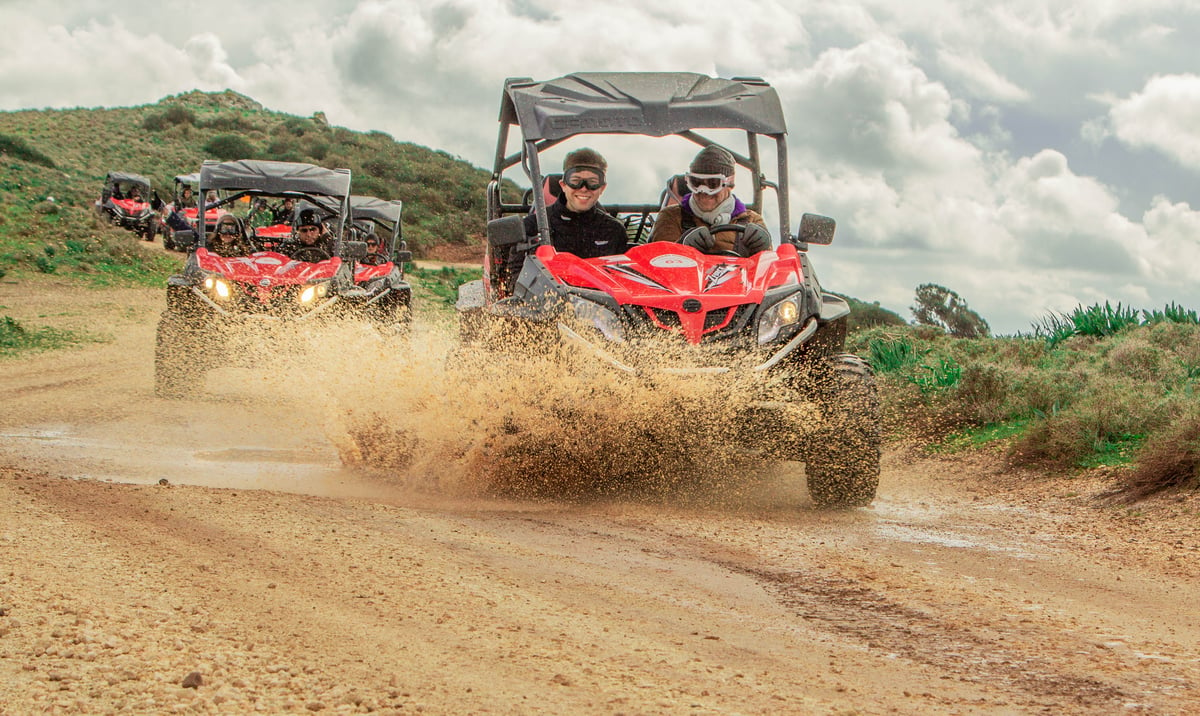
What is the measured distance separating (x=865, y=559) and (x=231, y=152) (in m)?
58.8

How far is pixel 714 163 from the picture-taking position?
7758mm

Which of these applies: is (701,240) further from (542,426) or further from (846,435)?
(542,426)

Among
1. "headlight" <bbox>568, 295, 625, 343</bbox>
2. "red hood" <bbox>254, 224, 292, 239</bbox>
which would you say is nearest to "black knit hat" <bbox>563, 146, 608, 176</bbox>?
"headlight" <bbox>568, 295, 625, 343</bbox>

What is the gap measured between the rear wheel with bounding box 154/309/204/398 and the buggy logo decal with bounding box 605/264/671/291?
21.5ft

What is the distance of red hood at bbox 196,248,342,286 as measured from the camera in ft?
40.5

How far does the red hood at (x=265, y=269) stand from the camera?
40.5 feet

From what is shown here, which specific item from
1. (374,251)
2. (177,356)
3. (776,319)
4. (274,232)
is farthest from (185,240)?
(776,319)

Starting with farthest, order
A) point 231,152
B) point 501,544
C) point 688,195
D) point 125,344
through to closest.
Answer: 1. point 231,152
2. point 125,344
3. point 688,195
4. point 501,544

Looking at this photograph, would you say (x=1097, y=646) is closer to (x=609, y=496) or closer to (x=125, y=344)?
(x=609, y=496)

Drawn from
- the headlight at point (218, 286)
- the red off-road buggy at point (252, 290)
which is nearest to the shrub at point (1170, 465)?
the red off-road buggy at point (252, 290)

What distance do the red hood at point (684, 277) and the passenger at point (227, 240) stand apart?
7.02m

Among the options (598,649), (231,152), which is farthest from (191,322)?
(231,152)

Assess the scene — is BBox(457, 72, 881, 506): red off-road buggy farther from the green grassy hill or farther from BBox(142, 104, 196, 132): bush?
BBox(142, 104, 196, 132): bush

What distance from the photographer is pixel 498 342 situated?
23.0ft
